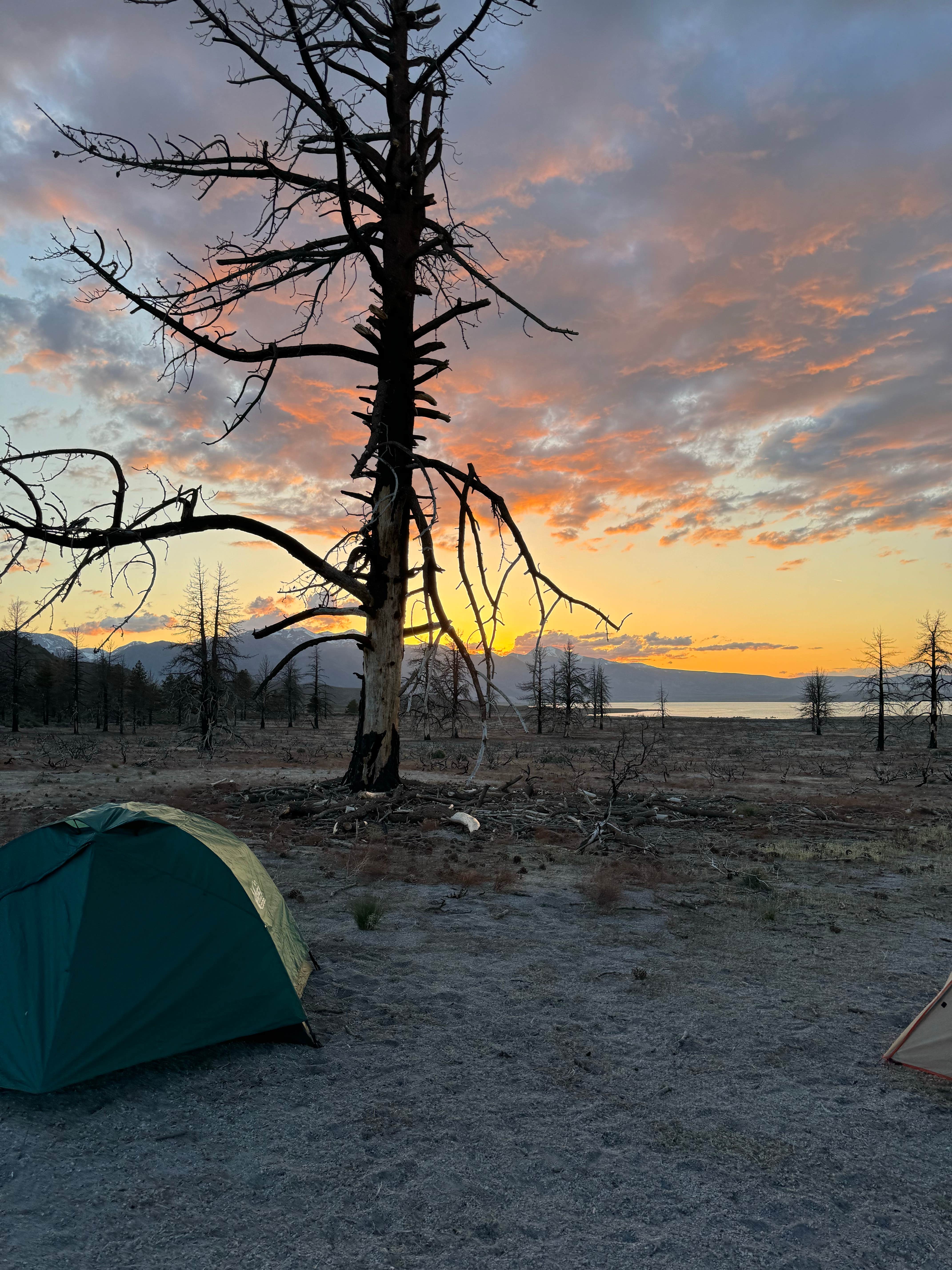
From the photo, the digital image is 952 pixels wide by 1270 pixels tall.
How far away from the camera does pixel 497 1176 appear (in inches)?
139

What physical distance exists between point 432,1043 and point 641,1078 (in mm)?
1443

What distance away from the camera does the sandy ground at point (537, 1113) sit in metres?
3.10

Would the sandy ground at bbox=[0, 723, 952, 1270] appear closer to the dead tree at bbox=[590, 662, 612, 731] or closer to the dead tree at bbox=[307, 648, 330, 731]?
the dead tree at bbox=[307, 648, 330, 731]

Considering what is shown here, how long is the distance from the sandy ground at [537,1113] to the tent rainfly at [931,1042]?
0.12 metres

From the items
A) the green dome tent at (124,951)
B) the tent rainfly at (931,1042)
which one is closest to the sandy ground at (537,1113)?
the tent rainfly at (931,1042)

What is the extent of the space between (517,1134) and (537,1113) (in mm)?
251

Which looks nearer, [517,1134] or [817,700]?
[517,1134]

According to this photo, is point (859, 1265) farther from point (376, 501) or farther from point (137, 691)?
point (137, 691)

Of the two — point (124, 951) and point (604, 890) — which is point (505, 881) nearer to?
point (604, 890)

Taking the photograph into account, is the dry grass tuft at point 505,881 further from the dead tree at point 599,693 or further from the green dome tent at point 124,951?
the dead tree at point 599,693

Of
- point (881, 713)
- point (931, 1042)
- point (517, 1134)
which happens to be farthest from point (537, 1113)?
point (881, 713)

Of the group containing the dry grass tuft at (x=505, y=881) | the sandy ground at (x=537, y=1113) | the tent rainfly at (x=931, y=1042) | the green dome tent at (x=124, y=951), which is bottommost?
the dry grass tuft at (x=505, y=881)

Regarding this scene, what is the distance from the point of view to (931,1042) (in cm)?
462

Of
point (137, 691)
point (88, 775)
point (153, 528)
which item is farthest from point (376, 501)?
point (137, 691)
